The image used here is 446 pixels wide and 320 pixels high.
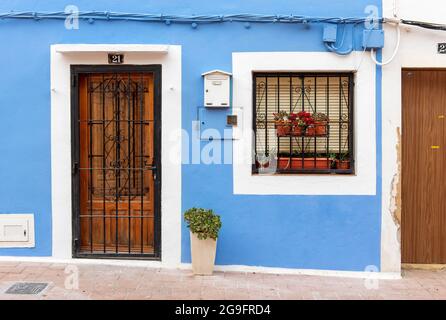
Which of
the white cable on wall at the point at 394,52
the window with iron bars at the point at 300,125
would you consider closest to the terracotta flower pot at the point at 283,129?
the window with iron bars at the point at 300,125

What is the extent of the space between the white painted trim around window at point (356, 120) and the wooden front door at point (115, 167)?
3.48 ft

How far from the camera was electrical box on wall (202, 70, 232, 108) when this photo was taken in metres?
6.64

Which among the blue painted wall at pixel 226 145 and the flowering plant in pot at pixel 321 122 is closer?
the blue painted wall at pixel 226 145

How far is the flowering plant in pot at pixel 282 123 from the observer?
6.86 metres

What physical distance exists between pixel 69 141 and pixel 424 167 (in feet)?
14.3

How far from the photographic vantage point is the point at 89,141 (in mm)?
6926

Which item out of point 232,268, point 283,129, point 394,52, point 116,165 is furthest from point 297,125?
point 116,165

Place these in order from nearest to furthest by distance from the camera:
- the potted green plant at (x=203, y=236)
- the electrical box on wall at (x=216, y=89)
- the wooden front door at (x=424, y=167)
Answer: the potted green plant at (x=203, y=236)
the electrical box on wall at (x=216, y=89)
the wooden front door at (x=424, y=167)

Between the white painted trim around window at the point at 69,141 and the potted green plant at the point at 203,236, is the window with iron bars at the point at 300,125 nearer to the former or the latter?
the potted green plant at the point at 203,236

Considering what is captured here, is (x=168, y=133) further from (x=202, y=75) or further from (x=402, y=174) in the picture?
(x=402, y=174)

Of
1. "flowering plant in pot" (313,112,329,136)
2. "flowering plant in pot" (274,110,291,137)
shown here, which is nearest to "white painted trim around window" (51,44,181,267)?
"flowering plant in pot" (274,110,291,137)

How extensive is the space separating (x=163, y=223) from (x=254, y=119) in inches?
65.6

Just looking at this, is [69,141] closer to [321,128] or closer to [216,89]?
[216,89]

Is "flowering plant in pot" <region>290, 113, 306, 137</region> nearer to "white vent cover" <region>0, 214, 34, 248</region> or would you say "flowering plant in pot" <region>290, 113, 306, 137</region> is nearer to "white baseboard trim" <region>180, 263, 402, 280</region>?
"white baseboard trim" <region>180, 263, 402, 280</region>
